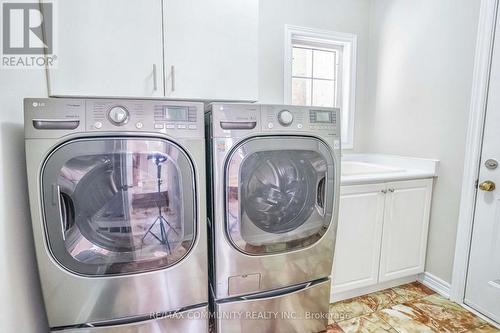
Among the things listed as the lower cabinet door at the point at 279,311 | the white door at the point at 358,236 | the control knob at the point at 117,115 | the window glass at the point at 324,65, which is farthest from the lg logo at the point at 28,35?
the window glass at the point at 324,65

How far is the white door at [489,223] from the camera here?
1553mm

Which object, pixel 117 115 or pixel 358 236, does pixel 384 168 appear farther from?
pixel 117 115

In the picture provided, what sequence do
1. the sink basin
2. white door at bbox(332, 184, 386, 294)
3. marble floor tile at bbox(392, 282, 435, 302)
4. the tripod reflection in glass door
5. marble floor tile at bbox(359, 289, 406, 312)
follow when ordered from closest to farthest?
the tripod reflection in glass door → white door at bbox(332, 184, 386, 294) → marble floor tile at bbox(359, 289, 406, 312) → marble floor tile at bbox(392, 282, 435, 302) → the sink basin

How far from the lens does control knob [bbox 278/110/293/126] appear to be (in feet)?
3.94

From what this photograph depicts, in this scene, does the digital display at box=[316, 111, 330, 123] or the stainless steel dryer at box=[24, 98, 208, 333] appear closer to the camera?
the stainless steel dryer at box=[24, 98, 208, 333]

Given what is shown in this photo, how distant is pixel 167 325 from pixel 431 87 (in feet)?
7.51

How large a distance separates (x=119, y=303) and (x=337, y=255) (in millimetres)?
1265

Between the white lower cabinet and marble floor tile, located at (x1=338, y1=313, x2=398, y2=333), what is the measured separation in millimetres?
182

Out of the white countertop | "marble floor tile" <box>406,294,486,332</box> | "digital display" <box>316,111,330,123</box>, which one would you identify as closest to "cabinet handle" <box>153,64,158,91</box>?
"digital display" <box>316,111,330,123</box>

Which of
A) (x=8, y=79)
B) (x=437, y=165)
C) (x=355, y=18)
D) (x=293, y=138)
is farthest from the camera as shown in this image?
(x=355, y=18)

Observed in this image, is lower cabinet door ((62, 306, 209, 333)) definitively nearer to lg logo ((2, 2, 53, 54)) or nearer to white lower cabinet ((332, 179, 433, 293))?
white lower cabinet ((332, 179, 433, 293))

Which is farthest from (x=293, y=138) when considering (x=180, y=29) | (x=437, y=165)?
(x=437, y=165)

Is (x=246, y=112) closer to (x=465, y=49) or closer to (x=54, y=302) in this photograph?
(x=54, y=302)

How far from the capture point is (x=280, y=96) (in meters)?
2.15
